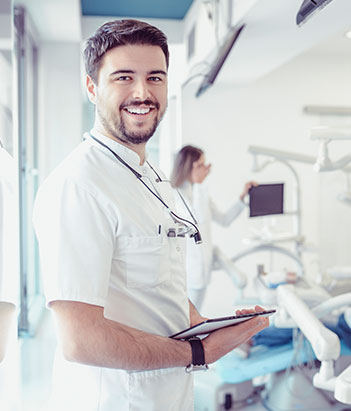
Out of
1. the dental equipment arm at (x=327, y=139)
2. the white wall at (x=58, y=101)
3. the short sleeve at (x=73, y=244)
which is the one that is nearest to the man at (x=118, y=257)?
the short sleeve at (x=73, y=244)

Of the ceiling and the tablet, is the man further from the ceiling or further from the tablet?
the ceiling

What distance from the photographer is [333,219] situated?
3.99 metres

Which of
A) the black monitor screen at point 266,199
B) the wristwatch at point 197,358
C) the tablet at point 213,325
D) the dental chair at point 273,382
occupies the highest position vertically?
the black monitor screen at point 266,199

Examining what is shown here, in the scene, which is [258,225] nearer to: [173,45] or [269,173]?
[269,173]

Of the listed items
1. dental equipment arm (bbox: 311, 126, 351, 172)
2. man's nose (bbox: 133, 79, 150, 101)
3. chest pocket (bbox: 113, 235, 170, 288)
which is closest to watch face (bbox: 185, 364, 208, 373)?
chest pocket (bbox: 113, 235, 170, 288)

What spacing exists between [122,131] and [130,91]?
9 cm

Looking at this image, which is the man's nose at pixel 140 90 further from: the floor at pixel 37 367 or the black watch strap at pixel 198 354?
the floor at pixel 37 367

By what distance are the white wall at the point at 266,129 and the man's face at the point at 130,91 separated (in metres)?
2.94

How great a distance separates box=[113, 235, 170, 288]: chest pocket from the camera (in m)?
0.97

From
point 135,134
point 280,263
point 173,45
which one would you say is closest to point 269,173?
point 280,263

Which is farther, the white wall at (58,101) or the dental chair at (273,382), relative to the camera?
the white wall at (58,101)

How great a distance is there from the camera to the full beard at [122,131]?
1.04 metres

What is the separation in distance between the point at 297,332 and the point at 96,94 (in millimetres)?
1786

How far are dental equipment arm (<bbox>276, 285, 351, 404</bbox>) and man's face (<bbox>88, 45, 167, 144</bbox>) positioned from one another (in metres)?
0.82
